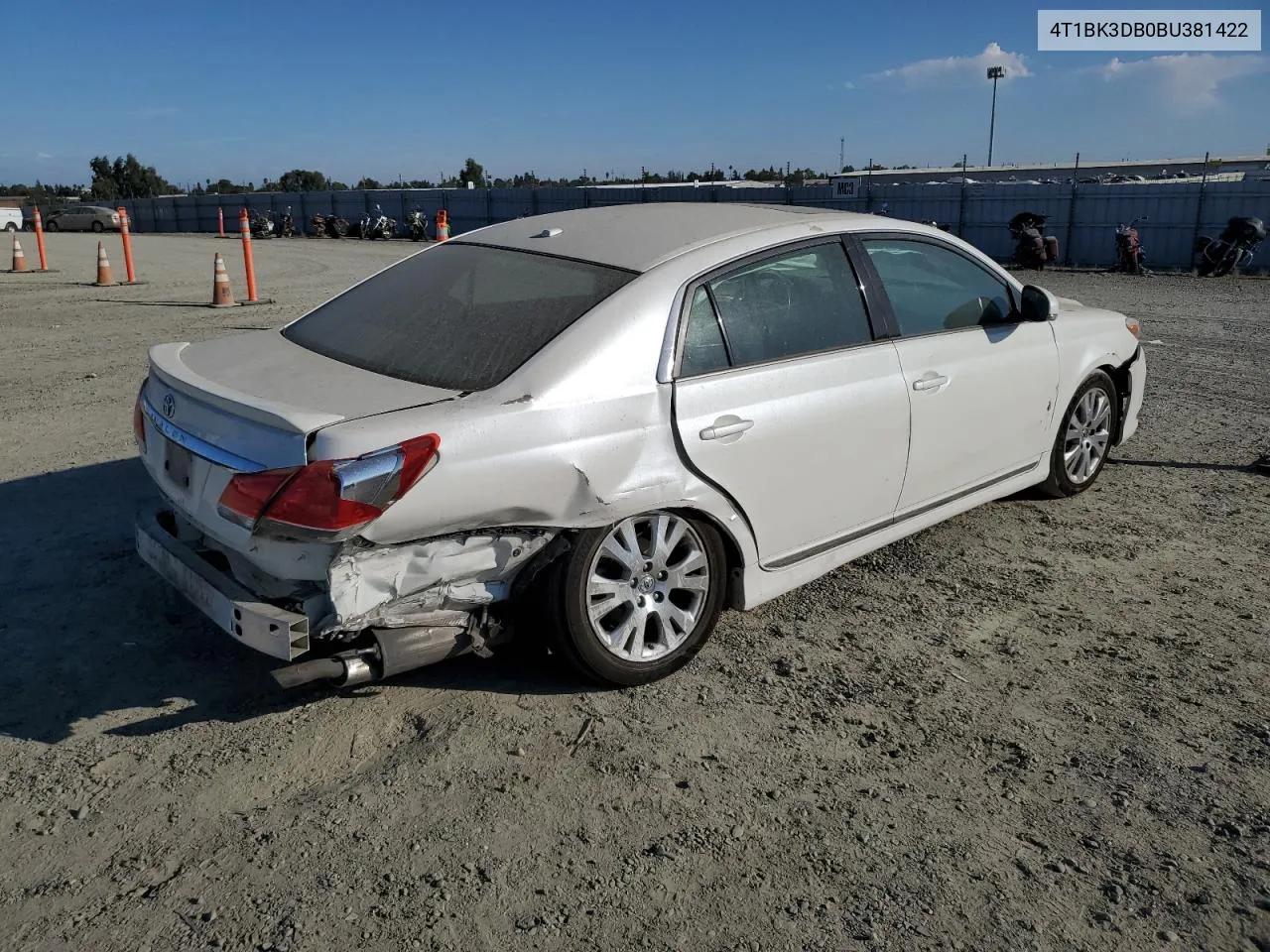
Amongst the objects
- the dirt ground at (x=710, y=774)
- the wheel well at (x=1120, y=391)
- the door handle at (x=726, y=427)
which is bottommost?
the dirt ground at (x=710, y=774)

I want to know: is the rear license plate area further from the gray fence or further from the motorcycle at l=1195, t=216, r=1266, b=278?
the motorcycle at l=1195, t=216, r=1266, b=278

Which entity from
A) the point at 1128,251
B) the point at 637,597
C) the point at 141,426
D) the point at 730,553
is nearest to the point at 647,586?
the point at 637,597

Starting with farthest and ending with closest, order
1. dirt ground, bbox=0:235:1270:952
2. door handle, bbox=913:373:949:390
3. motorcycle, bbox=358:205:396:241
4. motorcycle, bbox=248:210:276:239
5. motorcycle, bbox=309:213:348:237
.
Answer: motorcycle, bbox=309:213:348:237, motorcycle, bbox=248:210:276:239, motorcycle, bbox=358:205:396:241, door handle, bbox=913:373:949:390, dirt ground, bbox=0:235:1270:952

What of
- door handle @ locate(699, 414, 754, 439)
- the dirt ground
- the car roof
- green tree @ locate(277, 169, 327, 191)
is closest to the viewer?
the dirt ground

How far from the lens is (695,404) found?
12.1ft

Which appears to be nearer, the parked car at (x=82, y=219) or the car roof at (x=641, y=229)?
the car roof at (x=641, y=229)

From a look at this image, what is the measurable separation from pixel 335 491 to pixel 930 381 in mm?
2627

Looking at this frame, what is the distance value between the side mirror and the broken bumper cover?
12.2 ft

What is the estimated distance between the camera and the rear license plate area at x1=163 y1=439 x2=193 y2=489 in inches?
137

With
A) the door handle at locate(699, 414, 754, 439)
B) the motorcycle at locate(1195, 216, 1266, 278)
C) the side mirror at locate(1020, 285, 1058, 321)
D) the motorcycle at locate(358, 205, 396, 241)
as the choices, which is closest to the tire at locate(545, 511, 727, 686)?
the door handle at locate(699, 414, 754, 439)

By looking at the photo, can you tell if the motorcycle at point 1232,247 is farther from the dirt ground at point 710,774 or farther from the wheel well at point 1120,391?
the dirt ground at point 710,774

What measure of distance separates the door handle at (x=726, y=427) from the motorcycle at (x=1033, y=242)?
2000 cm

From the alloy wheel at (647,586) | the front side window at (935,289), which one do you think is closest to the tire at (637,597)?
the alloy wheel at (647,586)

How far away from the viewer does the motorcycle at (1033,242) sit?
21.7 meters
